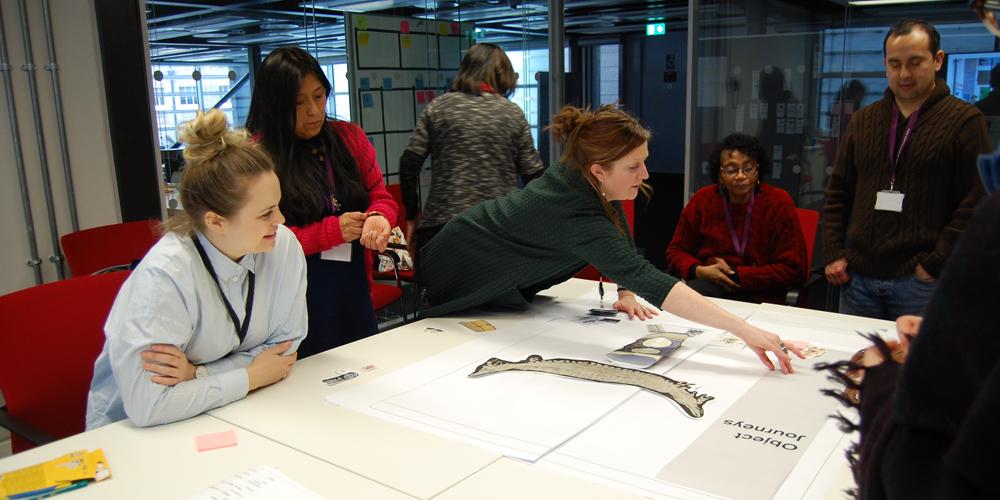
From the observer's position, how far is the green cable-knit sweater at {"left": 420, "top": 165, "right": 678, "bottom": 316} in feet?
7.02

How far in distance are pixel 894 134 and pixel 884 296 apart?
0.60m

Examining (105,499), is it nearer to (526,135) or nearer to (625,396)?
(625,396)

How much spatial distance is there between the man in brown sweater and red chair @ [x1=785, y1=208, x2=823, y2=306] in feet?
0.72

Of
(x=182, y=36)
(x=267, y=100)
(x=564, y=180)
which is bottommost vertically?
(x=564, y=180)

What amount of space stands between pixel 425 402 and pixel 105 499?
0.66 m

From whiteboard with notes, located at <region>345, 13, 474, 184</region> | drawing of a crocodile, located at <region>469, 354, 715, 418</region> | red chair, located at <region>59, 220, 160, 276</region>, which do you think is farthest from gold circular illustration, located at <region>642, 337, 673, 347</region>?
whiteboard with notes, located at <region>345, 13, 474, 184</region>

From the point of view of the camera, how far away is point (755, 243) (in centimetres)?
322

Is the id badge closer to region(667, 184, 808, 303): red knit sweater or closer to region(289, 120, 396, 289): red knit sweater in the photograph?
region(667, 184, 808, 303): red knit sweater

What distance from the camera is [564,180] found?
2250mm

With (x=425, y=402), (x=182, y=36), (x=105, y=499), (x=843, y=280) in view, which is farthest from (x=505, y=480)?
(x=182, y=36)

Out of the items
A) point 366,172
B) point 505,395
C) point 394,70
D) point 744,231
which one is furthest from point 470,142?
point 394,70

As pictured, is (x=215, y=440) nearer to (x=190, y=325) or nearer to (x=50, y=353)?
(x=190, y=325)

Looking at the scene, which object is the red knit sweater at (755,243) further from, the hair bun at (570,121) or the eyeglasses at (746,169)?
the hair bun at (570,121)

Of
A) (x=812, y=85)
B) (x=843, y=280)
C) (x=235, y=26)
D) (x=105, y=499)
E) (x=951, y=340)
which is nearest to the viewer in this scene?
(x=951, y=340)
